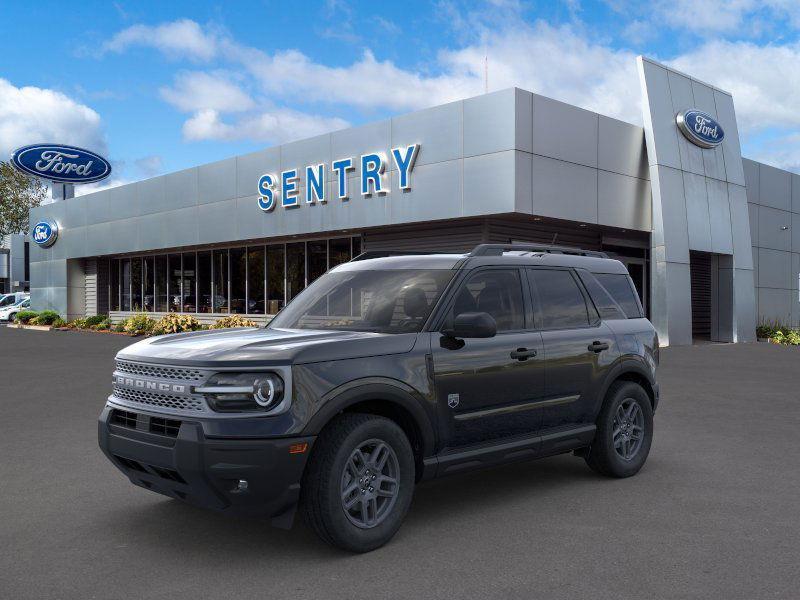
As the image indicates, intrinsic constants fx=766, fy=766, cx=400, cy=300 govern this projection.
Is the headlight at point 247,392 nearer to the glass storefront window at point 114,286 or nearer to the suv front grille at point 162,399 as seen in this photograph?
A: the suv front grille at point 162,399

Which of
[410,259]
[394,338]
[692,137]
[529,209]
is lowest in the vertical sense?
[394,338]

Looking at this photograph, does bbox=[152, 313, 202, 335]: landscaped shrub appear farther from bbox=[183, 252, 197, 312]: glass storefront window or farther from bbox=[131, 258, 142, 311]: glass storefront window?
bbox=[131, 258, 142, 311]: glass storefront window

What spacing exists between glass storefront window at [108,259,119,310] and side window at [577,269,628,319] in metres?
34.6

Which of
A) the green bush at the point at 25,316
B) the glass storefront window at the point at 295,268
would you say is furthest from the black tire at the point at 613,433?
the green bush at the point at 25,316

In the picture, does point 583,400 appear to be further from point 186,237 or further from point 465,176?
point 186,237

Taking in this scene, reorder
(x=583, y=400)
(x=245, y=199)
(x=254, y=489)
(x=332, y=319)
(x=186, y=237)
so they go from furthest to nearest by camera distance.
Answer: (x=186, y=237)
(x=245, y=199)
(x=583, y=400)
(x=332, y=319)
(x=254, y=489)

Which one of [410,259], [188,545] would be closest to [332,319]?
[410,259]

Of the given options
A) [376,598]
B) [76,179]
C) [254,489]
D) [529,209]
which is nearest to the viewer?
[376,598]

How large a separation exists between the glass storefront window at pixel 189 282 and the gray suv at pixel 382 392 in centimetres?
2714

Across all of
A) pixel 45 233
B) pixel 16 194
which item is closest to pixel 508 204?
pixel 45 233

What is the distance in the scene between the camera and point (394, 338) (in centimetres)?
496

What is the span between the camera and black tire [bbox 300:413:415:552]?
175 inches

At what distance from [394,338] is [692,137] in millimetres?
20906

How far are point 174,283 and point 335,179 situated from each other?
45.1 feet
